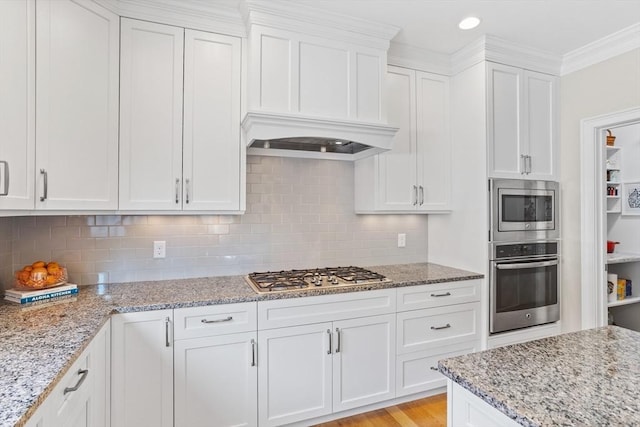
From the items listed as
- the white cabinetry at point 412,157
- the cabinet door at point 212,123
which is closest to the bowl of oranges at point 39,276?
the cabinet door at point 212,123

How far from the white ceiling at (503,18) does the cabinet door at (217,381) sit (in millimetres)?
2083

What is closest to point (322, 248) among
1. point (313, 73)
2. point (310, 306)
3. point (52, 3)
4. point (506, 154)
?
point (310, 306)

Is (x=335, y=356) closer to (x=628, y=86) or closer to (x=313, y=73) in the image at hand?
(x=313, y=73)

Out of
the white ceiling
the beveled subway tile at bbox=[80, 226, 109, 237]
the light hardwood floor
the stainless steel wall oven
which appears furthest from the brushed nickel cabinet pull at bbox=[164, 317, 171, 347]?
the stainless steel wall oven

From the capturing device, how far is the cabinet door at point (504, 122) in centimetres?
274

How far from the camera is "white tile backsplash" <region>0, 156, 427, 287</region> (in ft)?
7.41

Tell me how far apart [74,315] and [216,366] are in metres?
0.75

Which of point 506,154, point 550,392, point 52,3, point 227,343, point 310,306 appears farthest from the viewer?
point 506,154

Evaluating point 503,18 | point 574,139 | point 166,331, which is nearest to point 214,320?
point 166,331

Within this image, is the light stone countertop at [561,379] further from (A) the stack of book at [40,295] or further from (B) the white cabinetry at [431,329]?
(A) the stack of book at [40,295]

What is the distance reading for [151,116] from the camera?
2172 mm

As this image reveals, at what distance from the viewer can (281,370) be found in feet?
7.11

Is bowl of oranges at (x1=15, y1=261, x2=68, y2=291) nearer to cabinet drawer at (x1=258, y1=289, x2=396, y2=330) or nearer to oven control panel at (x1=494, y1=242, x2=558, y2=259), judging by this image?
cabinet drawer at (x1=258, y1=289, x2=396, y2=330)

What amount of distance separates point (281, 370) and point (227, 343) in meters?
0.38
